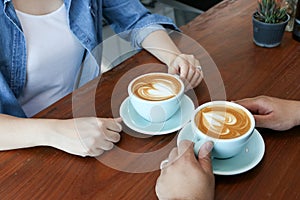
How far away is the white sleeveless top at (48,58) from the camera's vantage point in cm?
92

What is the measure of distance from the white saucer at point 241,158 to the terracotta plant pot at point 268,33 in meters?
0.37

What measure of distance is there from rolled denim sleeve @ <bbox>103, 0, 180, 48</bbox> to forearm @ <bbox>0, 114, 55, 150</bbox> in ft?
1.33

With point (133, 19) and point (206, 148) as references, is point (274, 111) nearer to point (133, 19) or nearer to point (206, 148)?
point (206, 148)

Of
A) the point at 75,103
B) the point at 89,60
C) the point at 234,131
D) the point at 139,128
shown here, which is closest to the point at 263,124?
the point at 234,131

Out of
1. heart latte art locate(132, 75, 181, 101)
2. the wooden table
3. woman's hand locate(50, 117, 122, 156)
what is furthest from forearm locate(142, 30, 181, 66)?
woman's hand locate(50, 117, 122, 156)

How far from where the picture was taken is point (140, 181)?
2.10ft

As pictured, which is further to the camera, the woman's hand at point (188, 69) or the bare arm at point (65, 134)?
the woman's hand at point (188, 69)

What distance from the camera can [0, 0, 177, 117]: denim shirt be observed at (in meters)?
0.86

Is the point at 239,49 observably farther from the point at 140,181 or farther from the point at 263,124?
the point at 140,181

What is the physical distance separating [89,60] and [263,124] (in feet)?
1.72

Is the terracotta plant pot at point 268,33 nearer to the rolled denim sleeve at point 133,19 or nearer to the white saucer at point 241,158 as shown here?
the rolled denim sleeve at point 133,19

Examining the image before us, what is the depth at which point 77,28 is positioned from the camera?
3.22 ft

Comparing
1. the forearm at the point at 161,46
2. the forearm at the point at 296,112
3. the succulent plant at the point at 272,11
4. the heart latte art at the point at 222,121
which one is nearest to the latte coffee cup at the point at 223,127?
the heart latte art at the point at 222,121

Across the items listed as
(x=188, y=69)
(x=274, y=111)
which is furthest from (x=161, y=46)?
(x=274, y=111)
